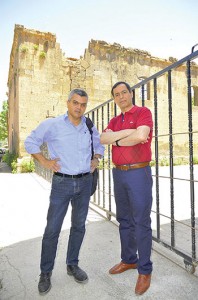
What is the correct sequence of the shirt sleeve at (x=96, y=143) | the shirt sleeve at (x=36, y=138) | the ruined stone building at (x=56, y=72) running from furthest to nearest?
1. the ruined stone building at (x=56, y=72)
2. the shirt sleeve at (x=96, y=143)
3. the shirt sleeve at (x=36, y=138)

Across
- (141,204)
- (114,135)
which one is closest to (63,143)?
(114,135)

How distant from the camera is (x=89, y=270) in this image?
2598 millimetres

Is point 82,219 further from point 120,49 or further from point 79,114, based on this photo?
point 120,49

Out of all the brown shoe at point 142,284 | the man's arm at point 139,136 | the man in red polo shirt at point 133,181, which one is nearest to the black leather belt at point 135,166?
the man in red polo shirt at point 133,181

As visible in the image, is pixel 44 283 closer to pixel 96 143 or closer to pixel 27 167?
pixel 96 143

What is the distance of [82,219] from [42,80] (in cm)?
1294

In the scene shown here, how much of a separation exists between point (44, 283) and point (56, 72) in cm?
→ 1387

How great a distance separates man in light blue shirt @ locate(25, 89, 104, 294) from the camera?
2.39 meters

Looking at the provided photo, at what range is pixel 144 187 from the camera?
2.33 metres

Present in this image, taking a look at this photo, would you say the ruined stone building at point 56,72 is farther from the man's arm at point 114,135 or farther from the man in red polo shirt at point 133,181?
the man in red polo shirt at point 133,181

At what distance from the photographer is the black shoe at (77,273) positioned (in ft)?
7.79

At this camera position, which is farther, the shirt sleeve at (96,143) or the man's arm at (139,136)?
the shirt sleeve at (96,143)

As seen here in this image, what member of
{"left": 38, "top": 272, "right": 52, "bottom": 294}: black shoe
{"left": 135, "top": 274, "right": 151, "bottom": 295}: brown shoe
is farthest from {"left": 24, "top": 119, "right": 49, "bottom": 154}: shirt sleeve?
{"left": 135, "top": 274, "right": 151, "bottom": 295}: brown shoe

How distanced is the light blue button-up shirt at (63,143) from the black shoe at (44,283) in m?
1.04
